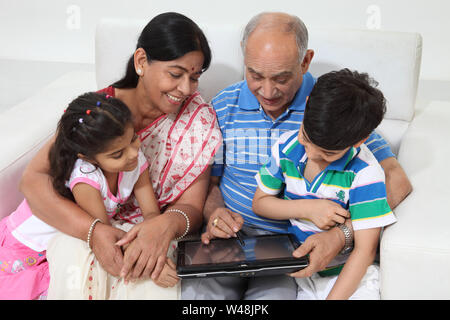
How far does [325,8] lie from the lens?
11.6 feet

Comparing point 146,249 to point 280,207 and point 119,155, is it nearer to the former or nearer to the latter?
point 119,155

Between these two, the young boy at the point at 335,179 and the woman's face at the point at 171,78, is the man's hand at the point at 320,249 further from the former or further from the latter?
the woman's face at the point at 171,78

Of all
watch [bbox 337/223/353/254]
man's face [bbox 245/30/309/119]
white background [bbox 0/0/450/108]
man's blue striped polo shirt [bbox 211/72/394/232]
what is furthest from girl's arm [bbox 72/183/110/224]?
white background [bbox 0/0/450/108]

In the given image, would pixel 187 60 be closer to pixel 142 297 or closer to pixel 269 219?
pixel 269 219

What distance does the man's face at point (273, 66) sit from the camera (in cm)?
145

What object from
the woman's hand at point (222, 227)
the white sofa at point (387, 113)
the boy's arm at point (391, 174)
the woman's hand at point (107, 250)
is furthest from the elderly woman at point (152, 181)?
the boy's arm at point (391, 174)

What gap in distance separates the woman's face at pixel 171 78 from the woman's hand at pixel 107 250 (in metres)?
0.46

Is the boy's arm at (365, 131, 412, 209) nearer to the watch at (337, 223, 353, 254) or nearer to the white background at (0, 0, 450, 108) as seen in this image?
the watch at (337, 223, 353, 254)

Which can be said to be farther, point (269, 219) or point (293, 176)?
point (269, 219)

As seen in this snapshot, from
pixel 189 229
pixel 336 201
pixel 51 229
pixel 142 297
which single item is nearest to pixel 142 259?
pixel 142 297

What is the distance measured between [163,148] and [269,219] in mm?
437

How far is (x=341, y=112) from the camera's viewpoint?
1.17 metres

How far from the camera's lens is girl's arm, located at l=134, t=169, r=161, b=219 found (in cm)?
158

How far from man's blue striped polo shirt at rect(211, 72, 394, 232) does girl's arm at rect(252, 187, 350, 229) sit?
167mm
